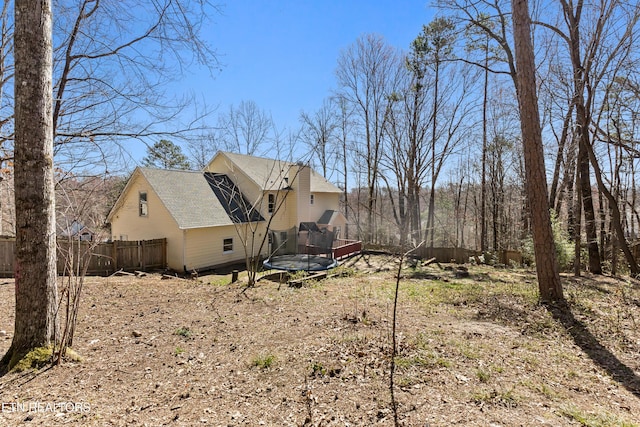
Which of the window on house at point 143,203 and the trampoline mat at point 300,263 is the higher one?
the window on house at point 143,203

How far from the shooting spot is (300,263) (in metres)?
14.1

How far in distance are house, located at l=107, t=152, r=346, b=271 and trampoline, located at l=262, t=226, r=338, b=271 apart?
0.67 meters

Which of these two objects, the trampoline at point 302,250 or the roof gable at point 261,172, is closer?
the trampoline at point 302,250

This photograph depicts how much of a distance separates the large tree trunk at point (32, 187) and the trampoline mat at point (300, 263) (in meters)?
9.73

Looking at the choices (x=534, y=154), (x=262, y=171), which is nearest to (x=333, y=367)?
(x=534, y=154)

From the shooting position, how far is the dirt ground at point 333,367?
104 inches

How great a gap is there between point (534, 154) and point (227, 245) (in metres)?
14.1

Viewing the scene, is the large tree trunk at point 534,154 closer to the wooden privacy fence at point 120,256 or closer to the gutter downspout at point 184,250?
the gutter downspout at point 184,250

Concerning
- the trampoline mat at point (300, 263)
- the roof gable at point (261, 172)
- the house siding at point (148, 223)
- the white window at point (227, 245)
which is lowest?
the trampoline mat at point (300, 263)

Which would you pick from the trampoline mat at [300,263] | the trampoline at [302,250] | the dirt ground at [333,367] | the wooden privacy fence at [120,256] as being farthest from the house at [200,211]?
the dirt ground at [333,367]

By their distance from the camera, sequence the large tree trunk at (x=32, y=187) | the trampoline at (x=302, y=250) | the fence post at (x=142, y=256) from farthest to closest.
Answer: the trampoline at (x=302, y=250) → the fence post at (x=142, y=256) → the large tree trunk at (x=32, y=187)

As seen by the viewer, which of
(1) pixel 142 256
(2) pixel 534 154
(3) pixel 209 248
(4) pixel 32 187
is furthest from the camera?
(3) pixel 209 248

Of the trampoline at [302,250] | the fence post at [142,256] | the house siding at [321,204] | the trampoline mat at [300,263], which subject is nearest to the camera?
the trampoline mat at [300,263]

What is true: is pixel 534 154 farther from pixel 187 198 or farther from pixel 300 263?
pixel 187 198
